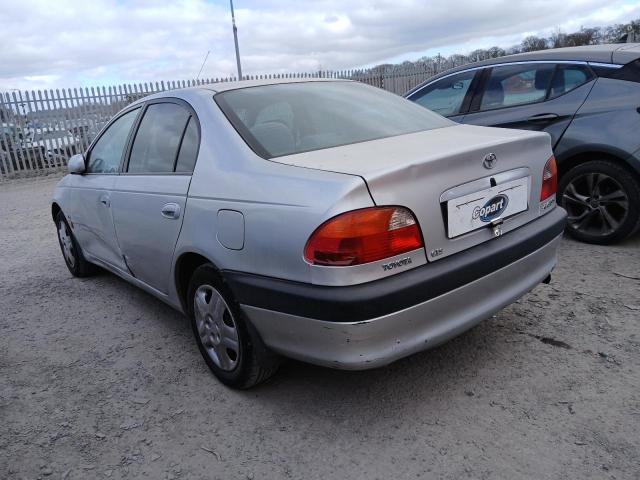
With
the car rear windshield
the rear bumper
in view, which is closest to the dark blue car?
the car rear windshield

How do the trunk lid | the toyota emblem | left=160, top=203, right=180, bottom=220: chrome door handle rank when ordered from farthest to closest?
left=160, top=203, right=180, bottom=220: chrome door handle < the toyota emblem < the trunk lid

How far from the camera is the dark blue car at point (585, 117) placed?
3855 millimetres

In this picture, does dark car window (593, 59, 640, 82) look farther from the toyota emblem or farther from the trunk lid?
the toyota emblem

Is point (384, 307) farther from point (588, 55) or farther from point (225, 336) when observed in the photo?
point (588, 55)

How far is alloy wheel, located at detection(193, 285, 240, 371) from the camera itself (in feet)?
8.21

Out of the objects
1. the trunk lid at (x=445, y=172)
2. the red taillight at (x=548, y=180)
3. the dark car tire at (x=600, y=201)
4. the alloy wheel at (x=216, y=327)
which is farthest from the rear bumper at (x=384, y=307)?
the dark car tire at (x=600, y=201)

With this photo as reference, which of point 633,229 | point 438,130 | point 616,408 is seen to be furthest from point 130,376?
point 633,229

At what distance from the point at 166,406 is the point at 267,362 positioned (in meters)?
0.60

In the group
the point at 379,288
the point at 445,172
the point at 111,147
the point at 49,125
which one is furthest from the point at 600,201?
the point at 49,125

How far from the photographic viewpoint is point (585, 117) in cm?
406

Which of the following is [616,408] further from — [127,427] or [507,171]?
[127,427]

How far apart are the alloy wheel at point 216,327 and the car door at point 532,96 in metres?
3.09

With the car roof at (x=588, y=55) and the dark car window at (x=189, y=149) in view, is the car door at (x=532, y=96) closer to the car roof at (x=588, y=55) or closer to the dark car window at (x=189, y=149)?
the car roof at (x=588, y=55)

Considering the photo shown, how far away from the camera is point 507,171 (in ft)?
7.65
